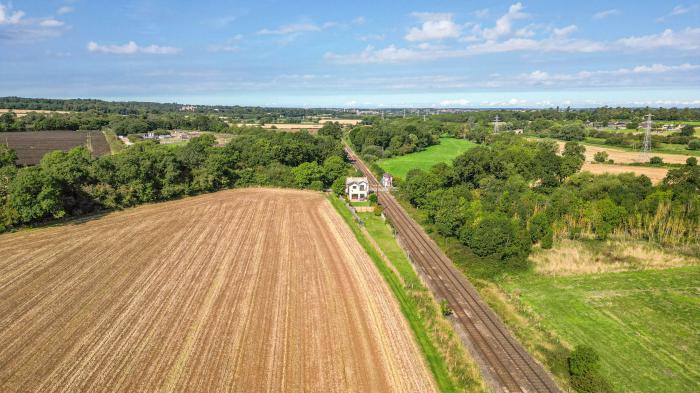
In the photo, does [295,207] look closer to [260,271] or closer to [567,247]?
[260,271]

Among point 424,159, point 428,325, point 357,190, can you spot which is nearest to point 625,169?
point 424,159

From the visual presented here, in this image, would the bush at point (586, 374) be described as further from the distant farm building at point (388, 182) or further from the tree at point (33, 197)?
the distant farm building at point (388, 182)

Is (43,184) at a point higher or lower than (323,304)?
higher

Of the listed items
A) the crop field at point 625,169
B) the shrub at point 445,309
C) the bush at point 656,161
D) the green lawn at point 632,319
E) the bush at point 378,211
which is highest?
the bush at point 656,161

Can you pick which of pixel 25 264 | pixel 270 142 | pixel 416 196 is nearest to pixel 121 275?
pixel 25 264

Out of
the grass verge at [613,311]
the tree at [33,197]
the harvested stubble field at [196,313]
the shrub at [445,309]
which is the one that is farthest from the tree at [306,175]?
the shrub at [445,309]

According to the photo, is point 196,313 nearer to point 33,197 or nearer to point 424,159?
point 33,197
